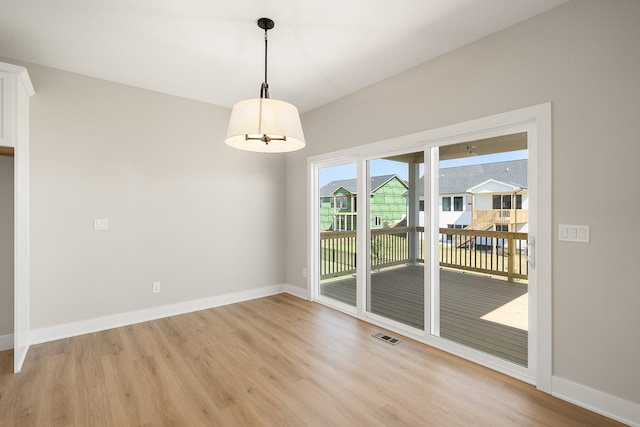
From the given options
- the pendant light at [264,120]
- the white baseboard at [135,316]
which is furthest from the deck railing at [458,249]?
the pendant light at [264,120]

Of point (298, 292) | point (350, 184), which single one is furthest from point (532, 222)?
point (298, 292)

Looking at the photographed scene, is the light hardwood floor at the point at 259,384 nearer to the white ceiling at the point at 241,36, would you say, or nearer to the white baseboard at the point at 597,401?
the white baseboard at the point at 597,401

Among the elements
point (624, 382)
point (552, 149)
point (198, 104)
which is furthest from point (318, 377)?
point (198, 104)

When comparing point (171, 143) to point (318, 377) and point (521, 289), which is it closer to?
point (318, 377)

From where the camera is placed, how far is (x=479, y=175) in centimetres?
268

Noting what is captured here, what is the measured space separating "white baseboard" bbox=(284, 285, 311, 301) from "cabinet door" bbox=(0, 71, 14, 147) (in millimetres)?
3456

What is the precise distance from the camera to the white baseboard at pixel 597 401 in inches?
71.0

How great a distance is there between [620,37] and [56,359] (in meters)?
4.84

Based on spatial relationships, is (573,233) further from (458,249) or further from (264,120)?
(264,120)

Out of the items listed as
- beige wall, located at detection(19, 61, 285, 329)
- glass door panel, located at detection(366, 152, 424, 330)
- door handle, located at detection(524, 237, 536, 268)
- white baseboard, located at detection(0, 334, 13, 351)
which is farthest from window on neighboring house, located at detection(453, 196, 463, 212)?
white baseboard, located at detection(0, 334, 13, 351)

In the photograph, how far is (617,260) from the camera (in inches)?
73.7

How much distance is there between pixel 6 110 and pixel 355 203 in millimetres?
3346

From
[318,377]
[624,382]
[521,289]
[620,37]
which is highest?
[620,37]

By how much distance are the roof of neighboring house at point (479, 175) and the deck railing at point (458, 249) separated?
1.33ft
